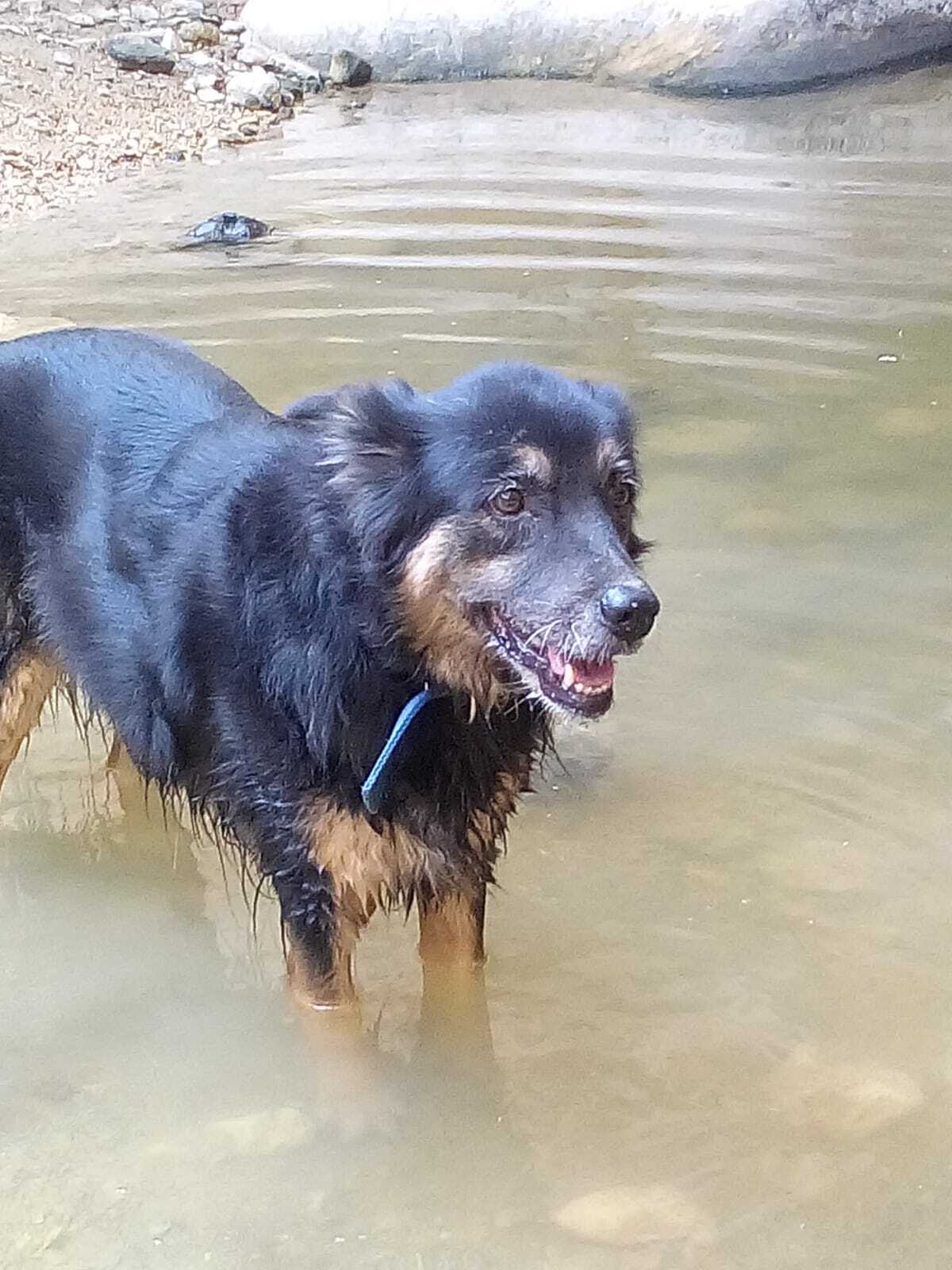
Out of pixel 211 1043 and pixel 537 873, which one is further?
pixel 537 873

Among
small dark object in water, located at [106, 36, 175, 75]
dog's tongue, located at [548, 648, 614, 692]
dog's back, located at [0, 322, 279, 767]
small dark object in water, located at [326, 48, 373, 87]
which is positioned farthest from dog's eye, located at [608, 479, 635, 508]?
small dark object in water, located at [326, 48, 373, 87]

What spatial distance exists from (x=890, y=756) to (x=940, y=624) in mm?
796

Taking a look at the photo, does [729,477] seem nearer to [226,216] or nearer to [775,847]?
[775,847]

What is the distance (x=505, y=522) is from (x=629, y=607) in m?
0.28

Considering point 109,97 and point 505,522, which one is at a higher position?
point 505,522

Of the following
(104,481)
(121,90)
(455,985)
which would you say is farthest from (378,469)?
(121,90)

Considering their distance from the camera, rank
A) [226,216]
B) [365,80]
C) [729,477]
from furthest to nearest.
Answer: [365,80] < [226,216] < [729,477]

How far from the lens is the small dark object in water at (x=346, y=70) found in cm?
1330

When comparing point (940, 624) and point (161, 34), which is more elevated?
point (161, 34)

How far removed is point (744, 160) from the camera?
1090 cm

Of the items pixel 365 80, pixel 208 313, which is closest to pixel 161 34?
pixel 365 80

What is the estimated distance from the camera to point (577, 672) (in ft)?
9.56

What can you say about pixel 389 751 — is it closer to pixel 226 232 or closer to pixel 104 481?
pixel 104 481

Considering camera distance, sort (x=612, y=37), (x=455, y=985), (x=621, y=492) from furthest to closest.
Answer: (x=612, y=37) < (x=455, y=985) < (x=621, y=492)
